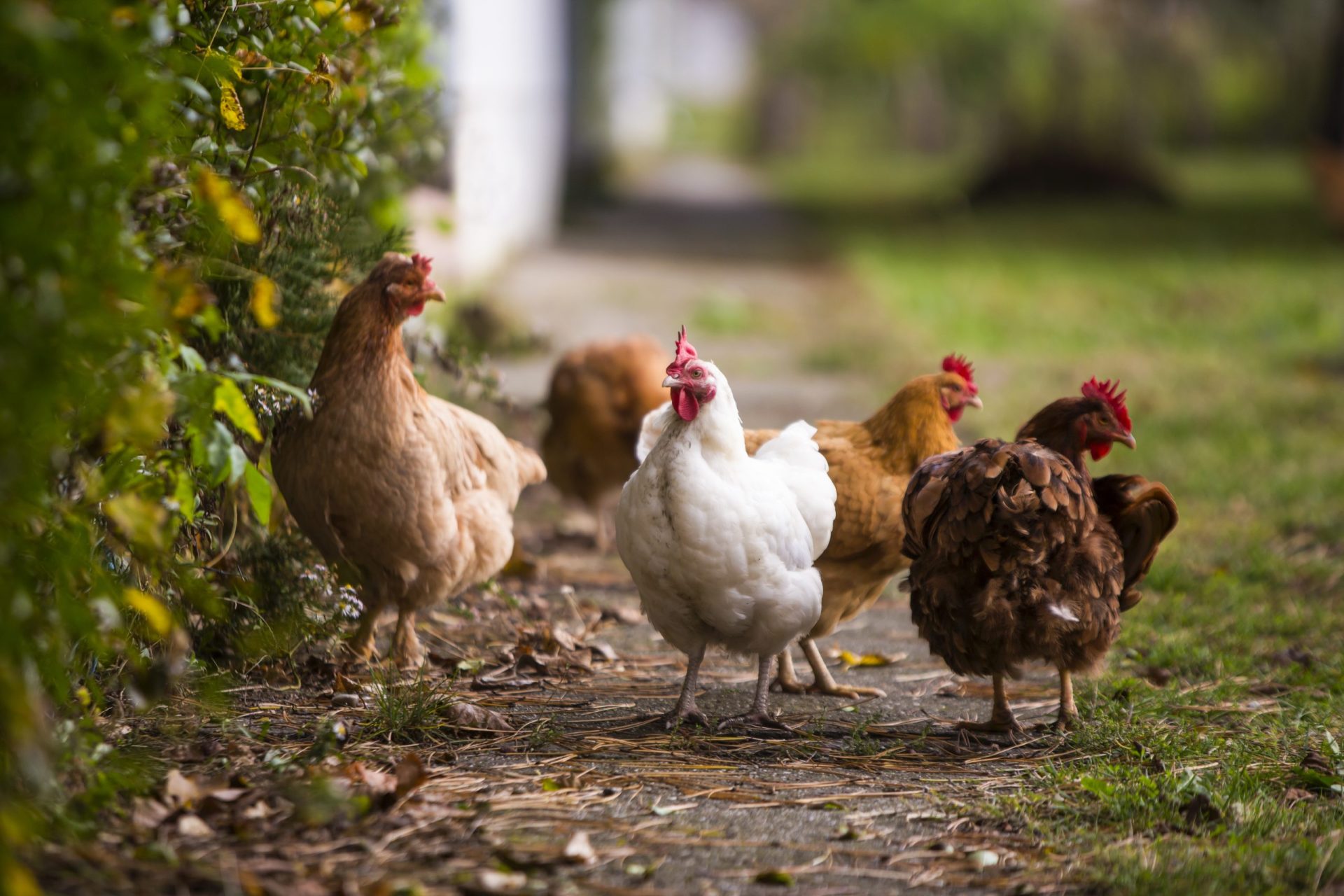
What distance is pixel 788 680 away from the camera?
13.2 ft

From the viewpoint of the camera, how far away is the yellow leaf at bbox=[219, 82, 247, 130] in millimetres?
3223

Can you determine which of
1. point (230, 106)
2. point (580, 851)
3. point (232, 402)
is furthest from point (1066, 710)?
point (230, 106)

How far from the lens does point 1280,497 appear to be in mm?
6180

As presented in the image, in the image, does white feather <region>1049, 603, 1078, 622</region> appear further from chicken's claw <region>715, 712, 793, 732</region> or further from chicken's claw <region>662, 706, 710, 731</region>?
chicken's claw <region>662, 706, 710, 731</region>

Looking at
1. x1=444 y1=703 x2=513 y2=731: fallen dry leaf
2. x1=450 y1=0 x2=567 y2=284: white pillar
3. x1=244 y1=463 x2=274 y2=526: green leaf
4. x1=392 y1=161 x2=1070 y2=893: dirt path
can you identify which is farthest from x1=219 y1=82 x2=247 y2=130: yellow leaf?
x1=450 y1=0 x2=567 y2=284: white pillar

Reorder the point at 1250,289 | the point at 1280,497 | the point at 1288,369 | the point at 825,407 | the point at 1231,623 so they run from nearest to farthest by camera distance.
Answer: the point at 1231,623 → the point at 1280,497 → the point at 825,407 → the point at 1288,369 → the point at 1250,289

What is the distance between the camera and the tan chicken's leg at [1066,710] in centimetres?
361

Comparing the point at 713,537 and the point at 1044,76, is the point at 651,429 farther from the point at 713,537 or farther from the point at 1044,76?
the point at 1044,76

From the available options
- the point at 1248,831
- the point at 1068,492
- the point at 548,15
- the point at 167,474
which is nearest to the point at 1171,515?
the point at 1068,492

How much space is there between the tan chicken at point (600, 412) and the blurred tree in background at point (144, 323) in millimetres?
1408

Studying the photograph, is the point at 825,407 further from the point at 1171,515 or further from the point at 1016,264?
the point at 1016,264

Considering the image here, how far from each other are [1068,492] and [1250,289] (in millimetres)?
10533

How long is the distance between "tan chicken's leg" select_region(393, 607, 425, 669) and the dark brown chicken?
146 cm

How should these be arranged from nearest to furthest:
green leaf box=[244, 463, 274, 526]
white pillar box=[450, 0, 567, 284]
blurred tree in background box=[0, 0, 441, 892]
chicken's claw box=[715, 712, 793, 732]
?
blurred tree in background box=[0, 0, 441, 892], green leaf box=[244, 463, 274, 526], chicken's claw box=[715, 712, 793, 732], white pillar box=[450, 0, 567, 284]
